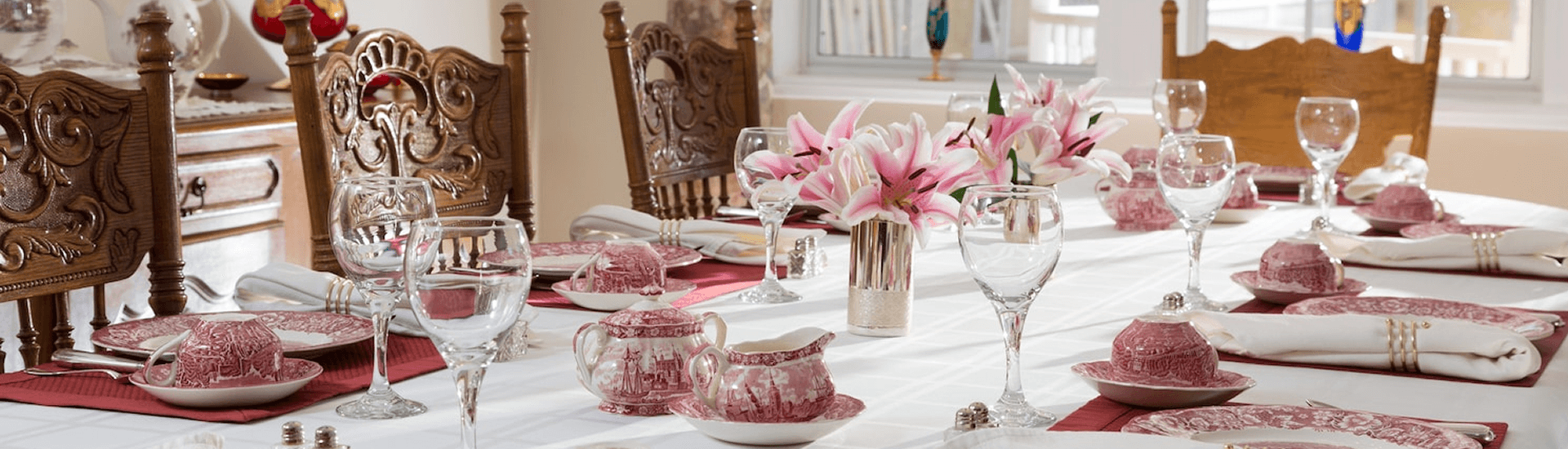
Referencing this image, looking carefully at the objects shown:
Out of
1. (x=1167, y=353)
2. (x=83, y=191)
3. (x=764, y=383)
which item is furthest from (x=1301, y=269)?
(x=83, y=191)

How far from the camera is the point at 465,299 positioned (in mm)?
835

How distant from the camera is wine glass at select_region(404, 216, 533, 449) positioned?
32.8 inches

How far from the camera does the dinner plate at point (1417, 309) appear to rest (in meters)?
1.37

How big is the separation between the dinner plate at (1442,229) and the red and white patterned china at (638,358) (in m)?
1.19

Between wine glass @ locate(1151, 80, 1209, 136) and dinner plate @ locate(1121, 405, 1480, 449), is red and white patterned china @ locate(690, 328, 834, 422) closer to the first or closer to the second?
dinner plate @ locate(1121, 405, 1480, 449)

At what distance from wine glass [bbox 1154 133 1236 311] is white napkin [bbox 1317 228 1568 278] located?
269 millimetres

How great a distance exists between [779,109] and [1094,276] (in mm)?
2531

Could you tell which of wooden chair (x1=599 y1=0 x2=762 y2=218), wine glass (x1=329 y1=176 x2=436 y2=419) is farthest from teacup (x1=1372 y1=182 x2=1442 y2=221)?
wine glass (x1=329 y1=176 x2=436 y2=419)

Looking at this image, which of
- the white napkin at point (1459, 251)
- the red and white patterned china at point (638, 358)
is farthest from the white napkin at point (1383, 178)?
the red and white patterned china at point (638, 358)

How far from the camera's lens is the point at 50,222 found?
1519 millimetres

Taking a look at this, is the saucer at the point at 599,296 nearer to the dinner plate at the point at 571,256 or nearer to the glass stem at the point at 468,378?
the dinner plate at the point at 571,256

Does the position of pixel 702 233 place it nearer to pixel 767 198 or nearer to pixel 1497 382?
pixel 767 198

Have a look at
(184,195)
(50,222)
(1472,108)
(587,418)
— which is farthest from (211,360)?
(1472,108)

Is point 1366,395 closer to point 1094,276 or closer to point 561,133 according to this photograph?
point 1094,276
